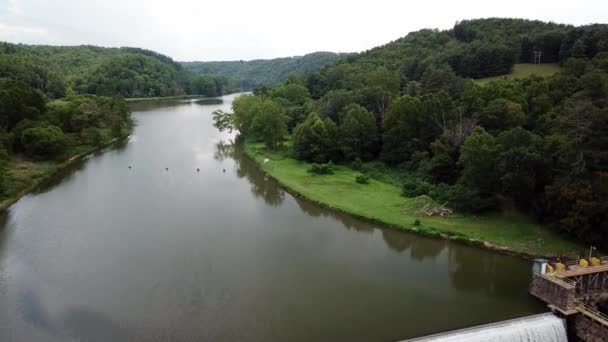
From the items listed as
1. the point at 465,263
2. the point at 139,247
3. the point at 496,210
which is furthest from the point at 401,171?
the point at 139,247

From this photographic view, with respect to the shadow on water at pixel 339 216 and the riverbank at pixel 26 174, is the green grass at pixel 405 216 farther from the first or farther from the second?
the riverbank at pixel 26 174

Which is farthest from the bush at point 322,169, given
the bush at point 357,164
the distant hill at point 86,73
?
the distant hill at point 86,73

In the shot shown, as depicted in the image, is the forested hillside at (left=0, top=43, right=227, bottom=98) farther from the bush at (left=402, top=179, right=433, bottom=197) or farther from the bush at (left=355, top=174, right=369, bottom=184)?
the bush at (left=402, top=179, right=433, bottom=197)

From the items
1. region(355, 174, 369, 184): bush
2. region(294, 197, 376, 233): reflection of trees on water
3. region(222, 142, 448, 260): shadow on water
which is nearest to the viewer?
region(222, 142, 448, 260): shadow on water

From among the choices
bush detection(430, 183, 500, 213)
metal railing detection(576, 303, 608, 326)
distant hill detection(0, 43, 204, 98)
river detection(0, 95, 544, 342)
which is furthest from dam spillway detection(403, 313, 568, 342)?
distant hill detection(0, 43, 204, 98)

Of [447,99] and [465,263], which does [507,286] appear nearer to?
[465,263]

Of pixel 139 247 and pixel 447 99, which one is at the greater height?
pixel 447 99

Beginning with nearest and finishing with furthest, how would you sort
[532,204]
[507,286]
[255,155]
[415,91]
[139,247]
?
[507,286], [139,247], [532,204], [255,155], [415,91]
